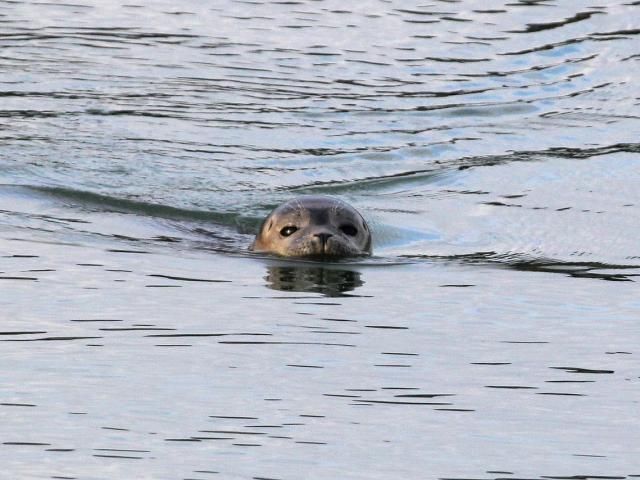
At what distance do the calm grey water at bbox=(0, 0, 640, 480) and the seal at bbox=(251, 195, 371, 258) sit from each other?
0.74 feet

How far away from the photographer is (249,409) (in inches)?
273

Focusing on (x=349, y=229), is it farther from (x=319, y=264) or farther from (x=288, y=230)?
(x=319, y=264)

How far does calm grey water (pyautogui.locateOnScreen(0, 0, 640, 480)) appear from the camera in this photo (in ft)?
21.9

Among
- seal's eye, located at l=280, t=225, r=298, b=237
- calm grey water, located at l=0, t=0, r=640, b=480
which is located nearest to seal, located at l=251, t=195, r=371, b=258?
seal's eye, located at l=280, t=225, r=298, b=237

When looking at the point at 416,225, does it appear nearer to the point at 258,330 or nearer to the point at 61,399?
the point at 258,330

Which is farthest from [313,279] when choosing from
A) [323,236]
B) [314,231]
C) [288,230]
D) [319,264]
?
[288,230]

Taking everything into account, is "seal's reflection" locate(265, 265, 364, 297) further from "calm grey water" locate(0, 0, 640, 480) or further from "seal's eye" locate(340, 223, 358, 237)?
"seal's eye" locate(340, 223, 358, 237)

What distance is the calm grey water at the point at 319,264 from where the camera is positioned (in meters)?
6.66

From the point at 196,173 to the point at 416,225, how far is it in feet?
7.56

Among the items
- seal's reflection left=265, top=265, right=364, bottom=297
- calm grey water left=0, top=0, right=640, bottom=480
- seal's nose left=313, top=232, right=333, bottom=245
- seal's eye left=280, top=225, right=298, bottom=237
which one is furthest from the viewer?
seal's eye left=280, top=225, right=298, bottom=237

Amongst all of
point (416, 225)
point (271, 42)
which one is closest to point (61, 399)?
point (416, 225)

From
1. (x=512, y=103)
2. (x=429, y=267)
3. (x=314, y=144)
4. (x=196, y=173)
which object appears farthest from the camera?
(x=512, y=103)

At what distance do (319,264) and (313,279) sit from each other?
23.0 inches

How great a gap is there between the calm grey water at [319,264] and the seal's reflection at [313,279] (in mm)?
40
